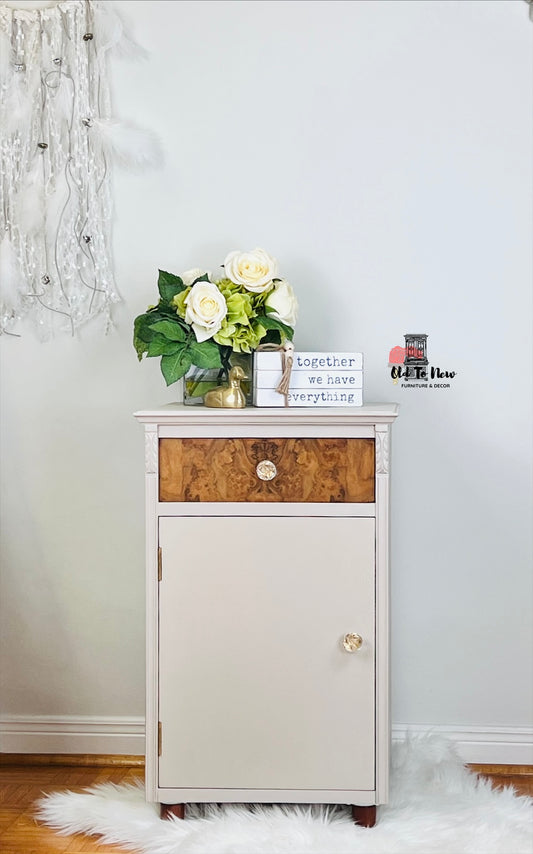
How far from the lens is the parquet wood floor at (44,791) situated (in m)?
1.85

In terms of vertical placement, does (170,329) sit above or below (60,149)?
below

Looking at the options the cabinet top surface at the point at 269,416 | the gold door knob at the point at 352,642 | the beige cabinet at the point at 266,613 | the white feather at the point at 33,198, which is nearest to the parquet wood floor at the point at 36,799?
the beige cabinet at the point at 266,613

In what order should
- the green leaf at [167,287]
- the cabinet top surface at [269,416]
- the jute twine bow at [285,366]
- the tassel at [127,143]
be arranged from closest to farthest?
the cabinet top surface at [269,416] → the jute twine bow at [285,366] → the green leaf at [167,287] → the tassel at [127,143]

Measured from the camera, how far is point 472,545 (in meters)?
2.27

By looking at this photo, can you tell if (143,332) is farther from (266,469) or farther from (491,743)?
(491,743)

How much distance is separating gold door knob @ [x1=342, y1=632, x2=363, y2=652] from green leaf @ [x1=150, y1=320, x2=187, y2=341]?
0.73 m

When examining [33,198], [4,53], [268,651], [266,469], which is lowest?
[268,651]

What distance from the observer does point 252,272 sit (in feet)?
6.37

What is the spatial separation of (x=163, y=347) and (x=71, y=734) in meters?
1.10

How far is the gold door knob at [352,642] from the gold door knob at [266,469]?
37 centimetres

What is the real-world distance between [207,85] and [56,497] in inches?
44.9

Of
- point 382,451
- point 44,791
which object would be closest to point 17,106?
point 382,451

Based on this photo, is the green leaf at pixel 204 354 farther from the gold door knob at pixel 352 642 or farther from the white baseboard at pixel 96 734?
the white baseboard at pixel 96 734

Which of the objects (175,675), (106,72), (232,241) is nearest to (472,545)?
(175,675)
